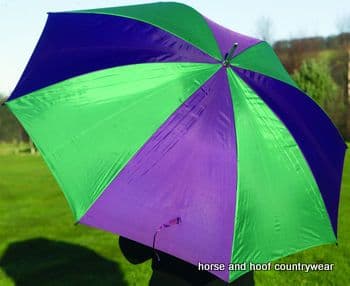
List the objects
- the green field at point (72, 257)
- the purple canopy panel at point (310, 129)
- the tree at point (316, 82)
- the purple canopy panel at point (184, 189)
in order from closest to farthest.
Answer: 1. the purple canopy panel at point (184, 189)
2. the purple canopy panel at point (310, 129)
3. the green field at point (72, 257)
4. the tree at point (316, 82)

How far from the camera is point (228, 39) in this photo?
3.57 meters

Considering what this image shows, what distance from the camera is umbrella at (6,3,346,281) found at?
9.67ft

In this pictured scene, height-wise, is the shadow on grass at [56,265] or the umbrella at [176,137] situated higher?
the umbrella at [176,137]

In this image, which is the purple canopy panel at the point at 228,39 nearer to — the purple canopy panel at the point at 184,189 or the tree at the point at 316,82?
the purple canopy panel at the point at 184,189

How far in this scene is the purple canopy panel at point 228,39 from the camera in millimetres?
3411

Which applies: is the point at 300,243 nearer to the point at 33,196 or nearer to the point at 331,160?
the point at 331,160

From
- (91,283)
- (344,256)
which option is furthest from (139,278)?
(344,256)

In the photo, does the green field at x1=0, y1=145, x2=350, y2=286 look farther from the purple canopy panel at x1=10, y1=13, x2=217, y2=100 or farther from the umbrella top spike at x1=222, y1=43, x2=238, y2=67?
the umbrella top spike at x1=222, y1=43, x2=238, y2=67

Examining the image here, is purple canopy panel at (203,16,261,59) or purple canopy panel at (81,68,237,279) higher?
purple canopy panel at (203,16,261,59)

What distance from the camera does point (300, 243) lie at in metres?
3.23

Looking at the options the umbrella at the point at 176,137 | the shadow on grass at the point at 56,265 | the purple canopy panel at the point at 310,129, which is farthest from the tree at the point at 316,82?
the umbrella at the point at 176,137

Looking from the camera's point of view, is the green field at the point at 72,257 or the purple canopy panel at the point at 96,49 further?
the green field at the point at 72,257

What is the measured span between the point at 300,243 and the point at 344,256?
196 inches

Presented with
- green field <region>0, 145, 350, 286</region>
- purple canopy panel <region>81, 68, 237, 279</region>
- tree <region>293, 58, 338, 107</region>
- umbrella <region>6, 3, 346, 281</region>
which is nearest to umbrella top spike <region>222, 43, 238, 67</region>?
umbrella <region>6, 3, 346, 281</region>
